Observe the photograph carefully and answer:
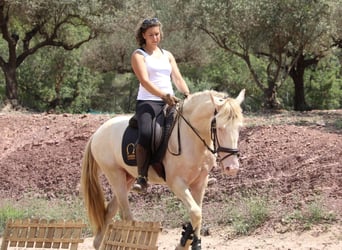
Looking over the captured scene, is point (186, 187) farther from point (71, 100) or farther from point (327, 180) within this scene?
point (71, 100)

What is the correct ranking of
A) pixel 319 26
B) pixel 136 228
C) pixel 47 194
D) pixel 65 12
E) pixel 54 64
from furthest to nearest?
pixel 54 64
pixel 65 12
pixel 319 26
pixel 47 194
pixel 136 228

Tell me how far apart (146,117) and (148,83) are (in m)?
0.41

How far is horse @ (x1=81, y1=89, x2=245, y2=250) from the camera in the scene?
6992mm

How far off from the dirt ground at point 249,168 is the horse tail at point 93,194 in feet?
7.25

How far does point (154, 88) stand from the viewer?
302 inches

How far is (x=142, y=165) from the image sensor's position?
25.3 feet

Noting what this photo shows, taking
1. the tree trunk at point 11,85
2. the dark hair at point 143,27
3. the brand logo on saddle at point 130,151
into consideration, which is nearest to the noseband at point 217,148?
the brand logo on saddle at point 130,151

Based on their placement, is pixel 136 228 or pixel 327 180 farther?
pixel 327 180

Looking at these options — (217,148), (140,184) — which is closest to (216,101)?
(217,148)

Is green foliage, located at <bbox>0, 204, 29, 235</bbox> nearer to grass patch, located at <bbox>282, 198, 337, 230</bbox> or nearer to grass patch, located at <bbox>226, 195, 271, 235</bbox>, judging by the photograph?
grass patch, located at <bbox>226, 195, 271, 235</bbox>

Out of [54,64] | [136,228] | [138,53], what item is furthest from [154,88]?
[54,64]

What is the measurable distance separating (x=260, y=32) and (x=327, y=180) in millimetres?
11565

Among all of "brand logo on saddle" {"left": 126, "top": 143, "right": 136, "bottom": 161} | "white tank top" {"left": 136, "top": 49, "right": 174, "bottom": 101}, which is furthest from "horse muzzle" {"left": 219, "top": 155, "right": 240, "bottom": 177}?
"brand logo on saddle" {"left": 126, "top": 143, "right": 136, "bottom": 161}

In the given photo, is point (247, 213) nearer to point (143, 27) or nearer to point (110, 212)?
point (110, 212)
